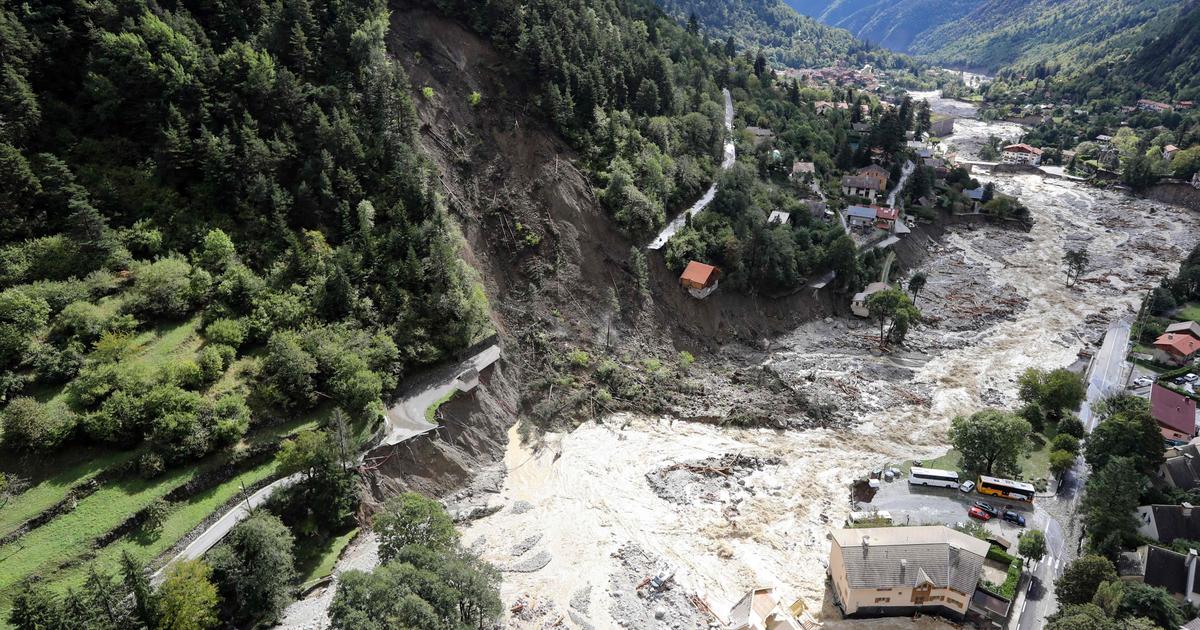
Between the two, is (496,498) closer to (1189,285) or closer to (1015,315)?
(1015,315)

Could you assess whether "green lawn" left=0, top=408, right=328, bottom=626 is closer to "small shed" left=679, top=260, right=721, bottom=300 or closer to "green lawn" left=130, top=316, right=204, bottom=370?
"green lawn" left=130, top=316, right=204, bottom=370

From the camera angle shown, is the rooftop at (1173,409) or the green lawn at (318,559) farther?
the rooftop at (1173,409)

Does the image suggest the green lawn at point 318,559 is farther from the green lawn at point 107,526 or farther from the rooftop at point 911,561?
the rooftop at point 911,561

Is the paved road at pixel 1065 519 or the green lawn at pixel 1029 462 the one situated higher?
the green lawn at pixel 1029 462

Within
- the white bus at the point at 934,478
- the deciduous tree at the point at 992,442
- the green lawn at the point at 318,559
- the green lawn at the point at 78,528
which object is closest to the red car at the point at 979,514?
the white bus at the point at 934,478

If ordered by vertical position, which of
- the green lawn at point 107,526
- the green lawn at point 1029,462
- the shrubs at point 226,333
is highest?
the shrubs at point 226,333

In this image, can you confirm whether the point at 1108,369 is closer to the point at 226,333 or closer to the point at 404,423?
the point at 404,423

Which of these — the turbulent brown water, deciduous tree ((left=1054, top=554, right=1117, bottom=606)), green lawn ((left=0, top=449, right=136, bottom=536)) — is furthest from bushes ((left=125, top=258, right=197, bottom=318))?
deciduous tree ((left=1054, top=554, right=1117, bottom=606))
